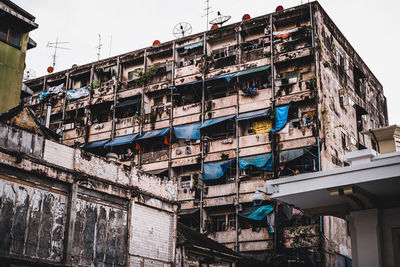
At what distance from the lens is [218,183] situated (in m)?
32.7

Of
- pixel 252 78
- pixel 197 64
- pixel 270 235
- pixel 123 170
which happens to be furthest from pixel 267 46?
pixel 123 170

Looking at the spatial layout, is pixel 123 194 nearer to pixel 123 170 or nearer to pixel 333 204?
pixel 123 170

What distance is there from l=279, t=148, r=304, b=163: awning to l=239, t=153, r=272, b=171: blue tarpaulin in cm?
73

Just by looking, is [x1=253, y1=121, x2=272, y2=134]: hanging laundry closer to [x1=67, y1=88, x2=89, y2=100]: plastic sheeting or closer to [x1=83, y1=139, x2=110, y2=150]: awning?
[x1=83, y1=139, x2=110, y2=150]: awning

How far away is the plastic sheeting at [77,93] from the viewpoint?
3931 centimetres

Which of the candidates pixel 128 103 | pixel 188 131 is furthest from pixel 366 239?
pixel 128 103

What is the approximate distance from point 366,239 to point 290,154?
58.7 ft

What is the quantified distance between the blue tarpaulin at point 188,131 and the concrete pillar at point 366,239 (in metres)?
21.0

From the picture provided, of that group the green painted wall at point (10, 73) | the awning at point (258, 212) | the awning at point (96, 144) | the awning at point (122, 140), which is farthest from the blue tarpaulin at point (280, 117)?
the green painted wall at point (10, 73)

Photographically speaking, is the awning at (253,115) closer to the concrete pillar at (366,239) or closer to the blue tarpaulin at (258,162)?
the blue tarpaulin at (258,162)

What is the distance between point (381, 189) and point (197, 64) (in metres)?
24.5

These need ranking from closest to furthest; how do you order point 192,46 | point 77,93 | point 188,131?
point 188,131
point 192,46
point 77,93

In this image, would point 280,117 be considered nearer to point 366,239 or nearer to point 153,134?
point 153,134

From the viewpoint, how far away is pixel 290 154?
98.7 feet
